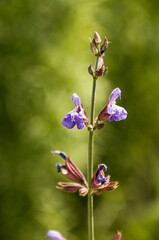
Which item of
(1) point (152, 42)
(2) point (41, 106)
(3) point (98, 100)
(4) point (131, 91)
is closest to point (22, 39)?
(2) point (41, 106)

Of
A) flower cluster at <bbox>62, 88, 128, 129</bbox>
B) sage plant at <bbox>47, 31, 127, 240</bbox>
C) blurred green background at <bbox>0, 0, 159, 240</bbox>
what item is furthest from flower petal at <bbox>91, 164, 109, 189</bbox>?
blurred green background at <bbox>0, 0, 159, 240</bbox>

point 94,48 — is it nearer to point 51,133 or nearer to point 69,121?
point 69,121

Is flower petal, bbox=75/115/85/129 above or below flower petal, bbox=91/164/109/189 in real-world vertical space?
A: above

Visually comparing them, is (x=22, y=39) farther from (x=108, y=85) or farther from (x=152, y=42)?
(x=152, y=42)

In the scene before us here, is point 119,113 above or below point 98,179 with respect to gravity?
above

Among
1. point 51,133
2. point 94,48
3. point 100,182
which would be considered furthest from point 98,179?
point 51,133

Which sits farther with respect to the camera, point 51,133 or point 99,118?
point 51,133

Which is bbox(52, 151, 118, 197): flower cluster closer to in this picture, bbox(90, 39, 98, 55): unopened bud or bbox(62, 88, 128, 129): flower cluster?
bbox(62, 88, 128, 129): flower cluster

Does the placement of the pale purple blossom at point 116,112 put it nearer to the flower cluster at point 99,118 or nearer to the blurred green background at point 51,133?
the flower cluster at point 99,118

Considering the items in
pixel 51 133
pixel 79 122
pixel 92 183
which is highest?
pixel 51 133
